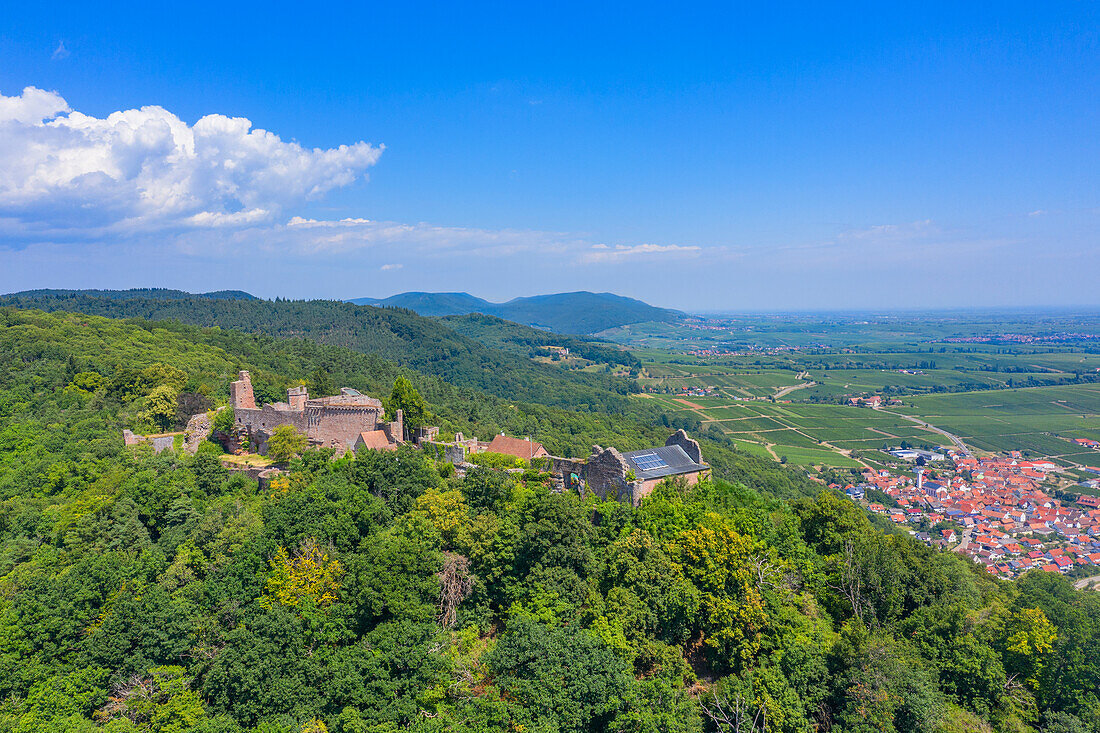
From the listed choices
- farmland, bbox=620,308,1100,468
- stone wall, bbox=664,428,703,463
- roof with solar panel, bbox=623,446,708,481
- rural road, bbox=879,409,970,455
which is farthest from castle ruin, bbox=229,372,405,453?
rural road, bbox=879,409,970,455

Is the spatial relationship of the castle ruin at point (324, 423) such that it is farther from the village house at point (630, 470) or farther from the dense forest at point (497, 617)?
the village house at point (630, 470)

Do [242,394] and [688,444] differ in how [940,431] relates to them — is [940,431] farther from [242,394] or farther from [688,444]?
[242,394]

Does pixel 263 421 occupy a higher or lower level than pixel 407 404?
lower

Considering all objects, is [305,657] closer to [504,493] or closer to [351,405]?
[504,493]

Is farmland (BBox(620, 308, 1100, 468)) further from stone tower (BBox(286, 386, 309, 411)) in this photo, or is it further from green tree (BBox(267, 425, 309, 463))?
green tree (BBox(267, 425, 309, 463))

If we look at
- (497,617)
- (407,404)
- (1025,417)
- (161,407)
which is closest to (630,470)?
(497,617)

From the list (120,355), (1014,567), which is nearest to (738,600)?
(1014,567)
